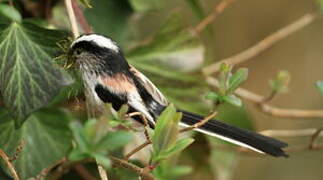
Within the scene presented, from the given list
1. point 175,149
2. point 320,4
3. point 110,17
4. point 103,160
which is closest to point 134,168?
point 175,149

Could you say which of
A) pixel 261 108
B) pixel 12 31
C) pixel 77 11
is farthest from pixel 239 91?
pixel 12 31

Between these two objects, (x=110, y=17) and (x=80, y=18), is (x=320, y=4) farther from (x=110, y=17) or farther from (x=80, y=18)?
(x=80, y=18)

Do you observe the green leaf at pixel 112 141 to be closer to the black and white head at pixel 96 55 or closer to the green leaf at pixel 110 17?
the black and white head at pixel 96 55

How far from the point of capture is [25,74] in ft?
3.53

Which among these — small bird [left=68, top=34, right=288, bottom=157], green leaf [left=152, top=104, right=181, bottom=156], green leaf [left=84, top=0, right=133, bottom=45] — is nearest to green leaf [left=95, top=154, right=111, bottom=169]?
green leaf [left=152, top=104, right=181, bottom=156]

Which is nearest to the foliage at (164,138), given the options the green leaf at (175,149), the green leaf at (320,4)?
the green leaf at (175,149)

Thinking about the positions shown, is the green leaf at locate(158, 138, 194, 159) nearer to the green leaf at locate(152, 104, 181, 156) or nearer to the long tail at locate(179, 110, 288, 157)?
the green leaf at locate(152, 104, 181, 156)

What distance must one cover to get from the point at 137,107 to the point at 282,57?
181 cm

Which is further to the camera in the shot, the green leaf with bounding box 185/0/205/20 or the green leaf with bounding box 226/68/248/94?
the green leaf with bounding box 185/0/205/20

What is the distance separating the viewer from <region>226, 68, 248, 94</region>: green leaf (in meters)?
1.14

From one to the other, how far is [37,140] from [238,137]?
13.6 inches

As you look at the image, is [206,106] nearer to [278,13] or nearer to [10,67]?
[10,67]

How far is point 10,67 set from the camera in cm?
107

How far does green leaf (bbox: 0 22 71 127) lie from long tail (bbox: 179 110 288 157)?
0.76 feet
